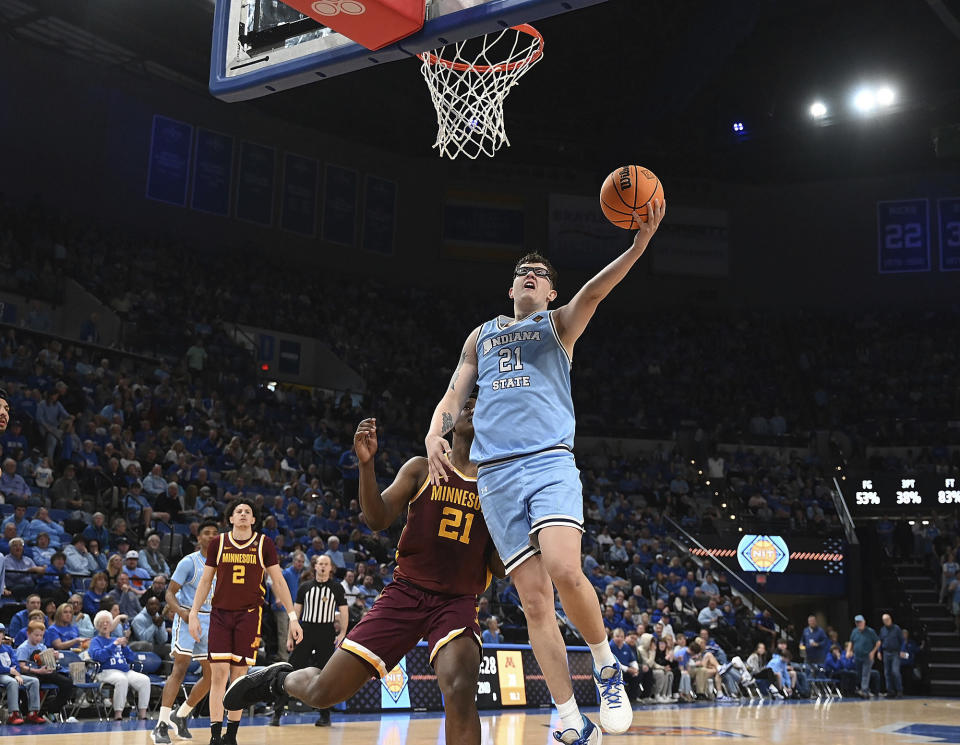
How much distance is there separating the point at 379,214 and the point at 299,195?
8.48ft

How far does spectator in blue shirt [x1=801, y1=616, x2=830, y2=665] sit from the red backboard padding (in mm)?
17864

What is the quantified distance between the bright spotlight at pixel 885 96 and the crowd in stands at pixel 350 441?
786cm

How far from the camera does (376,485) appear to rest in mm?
4801

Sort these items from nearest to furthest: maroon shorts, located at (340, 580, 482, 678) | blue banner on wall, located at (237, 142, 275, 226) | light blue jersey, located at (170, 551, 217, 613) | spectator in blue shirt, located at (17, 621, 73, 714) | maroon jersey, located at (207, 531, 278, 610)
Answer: maroon shorts, located at (340, 580, 482, 678), maroon jersey, located at (207, 531, 278, 610), light blue jersey, located at (170, 551, 217, 613), spectator in blue shirt, located at (17, 621, 73, 714), blue banner on wall, located at (237, 142, 275, 226)

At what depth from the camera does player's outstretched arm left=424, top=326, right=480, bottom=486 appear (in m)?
4.62

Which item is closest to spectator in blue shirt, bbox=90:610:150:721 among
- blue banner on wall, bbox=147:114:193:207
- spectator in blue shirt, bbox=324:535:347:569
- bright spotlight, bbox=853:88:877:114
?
spectator in blue shirt, bbox=324:535:347:569

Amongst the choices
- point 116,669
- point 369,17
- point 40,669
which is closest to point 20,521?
point 116,669

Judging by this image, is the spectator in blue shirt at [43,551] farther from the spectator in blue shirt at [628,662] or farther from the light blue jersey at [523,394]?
the light blue jersey at [523,394]

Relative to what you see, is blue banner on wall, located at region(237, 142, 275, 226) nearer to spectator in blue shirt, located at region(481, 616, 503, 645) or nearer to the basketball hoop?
spectator in blue shirt, located at region(481, 616, 503, 645)

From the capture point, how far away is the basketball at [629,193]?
4836mm

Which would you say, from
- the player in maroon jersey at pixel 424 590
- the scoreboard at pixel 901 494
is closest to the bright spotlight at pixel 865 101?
the scoreboard at pixel 901 494

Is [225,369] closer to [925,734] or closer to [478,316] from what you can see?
[478,316]

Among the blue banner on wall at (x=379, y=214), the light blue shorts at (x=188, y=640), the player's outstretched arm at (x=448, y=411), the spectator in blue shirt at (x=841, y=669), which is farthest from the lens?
the blue banner on wall at (x=379, y=214)

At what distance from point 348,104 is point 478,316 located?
697 centimetres
